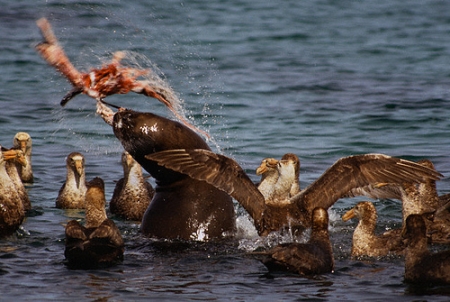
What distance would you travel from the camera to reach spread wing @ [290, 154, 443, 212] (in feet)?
34.1

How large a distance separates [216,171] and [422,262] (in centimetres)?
219

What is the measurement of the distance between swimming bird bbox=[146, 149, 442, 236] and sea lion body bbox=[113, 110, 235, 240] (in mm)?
220

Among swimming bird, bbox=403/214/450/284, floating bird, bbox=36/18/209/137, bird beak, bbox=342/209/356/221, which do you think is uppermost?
floating bird, bbox=36/18/209/137

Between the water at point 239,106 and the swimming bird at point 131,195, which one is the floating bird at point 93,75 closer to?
the water at point 239,106

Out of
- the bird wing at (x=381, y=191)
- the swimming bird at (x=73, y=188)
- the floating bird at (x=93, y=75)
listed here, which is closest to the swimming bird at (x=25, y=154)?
the swimming bird at (x=73, y=188)

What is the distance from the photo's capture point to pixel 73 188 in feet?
40.8

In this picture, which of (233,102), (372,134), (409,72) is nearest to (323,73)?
(409,72)

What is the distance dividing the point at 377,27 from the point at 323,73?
769 cm

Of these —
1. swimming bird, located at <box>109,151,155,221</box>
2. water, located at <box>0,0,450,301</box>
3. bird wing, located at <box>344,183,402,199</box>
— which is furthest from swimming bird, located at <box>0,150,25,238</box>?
bird wing, located at <box>344,183,402,199</box>

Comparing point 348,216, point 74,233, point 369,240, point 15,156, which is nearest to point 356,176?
point 348,216

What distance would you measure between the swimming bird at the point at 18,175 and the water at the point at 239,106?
20 centimetres

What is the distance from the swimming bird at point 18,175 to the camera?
11810mm

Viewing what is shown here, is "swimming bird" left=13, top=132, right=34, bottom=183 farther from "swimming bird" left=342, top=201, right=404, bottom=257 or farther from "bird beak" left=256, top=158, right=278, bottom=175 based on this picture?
"swimming bird" left=342, top=201, right=404, bottom=257

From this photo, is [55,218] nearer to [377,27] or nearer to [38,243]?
[38,243]
